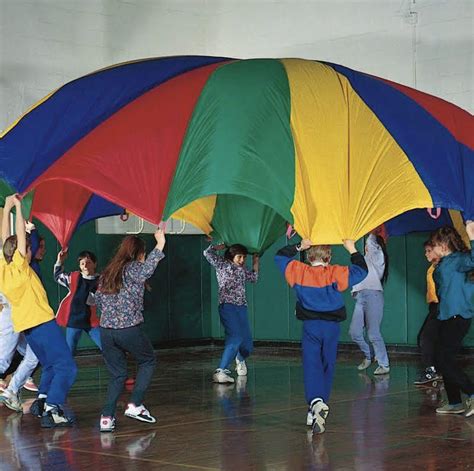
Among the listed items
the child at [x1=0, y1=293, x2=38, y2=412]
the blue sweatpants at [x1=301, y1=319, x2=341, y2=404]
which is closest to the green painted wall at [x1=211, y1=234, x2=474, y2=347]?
the child at [x1=0, y1=293, x2=38, y2=412]

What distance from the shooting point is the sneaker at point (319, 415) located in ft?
23.9

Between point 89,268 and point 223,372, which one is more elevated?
point 89,268

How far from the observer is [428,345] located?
1016 centimetres

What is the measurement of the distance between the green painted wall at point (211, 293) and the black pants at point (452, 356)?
4.81m

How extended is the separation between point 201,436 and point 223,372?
3.31 metres

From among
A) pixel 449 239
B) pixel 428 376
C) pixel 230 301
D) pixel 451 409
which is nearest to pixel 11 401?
pixel 230 301

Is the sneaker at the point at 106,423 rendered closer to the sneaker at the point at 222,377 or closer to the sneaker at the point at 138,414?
the sneaker at the point at 138,414

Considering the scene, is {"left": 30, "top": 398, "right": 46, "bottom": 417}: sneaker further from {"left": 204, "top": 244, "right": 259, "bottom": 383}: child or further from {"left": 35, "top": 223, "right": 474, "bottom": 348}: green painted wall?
{"left": 35, "top": 223, "right": 474, "bottom": 348}: green painted wall

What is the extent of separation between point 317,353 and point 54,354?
2001 mm

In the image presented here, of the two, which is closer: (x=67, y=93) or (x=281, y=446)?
(x=281, y=446)

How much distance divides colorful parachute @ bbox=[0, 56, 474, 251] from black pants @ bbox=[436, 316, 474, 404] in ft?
3.11

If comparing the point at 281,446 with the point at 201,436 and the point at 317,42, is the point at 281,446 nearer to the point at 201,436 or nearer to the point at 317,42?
the point at 201,436

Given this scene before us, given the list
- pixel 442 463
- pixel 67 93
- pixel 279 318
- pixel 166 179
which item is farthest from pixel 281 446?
pixel 279 318

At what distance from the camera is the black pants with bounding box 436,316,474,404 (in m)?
8.00
